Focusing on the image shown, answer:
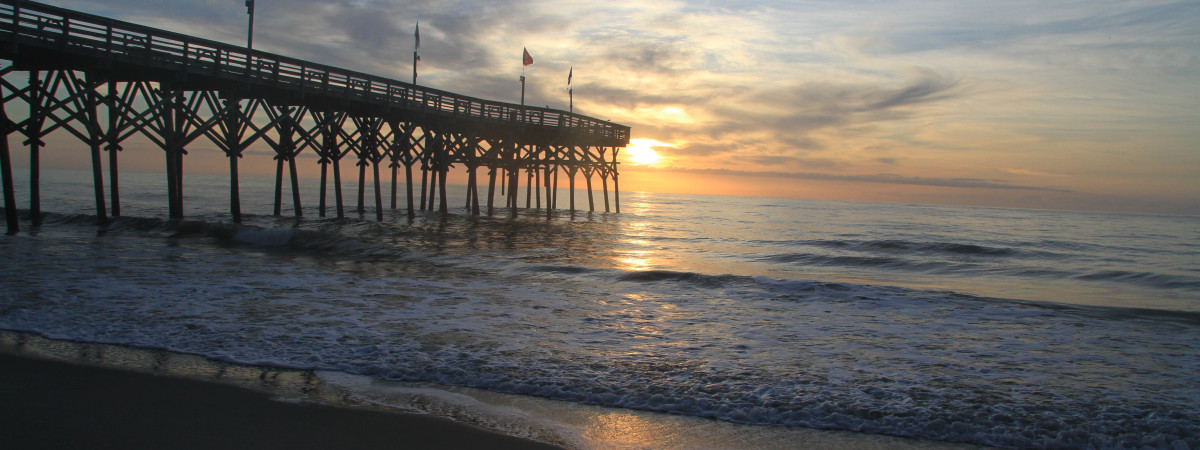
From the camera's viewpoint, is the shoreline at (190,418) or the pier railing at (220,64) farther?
the pier railing at (220,64)

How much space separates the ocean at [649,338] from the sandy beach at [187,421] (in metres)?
0.35

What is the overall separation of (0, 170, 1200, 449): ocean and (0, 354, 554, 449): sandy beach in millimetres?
353

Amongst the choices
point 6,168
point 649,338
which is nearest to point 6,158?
point 6,168

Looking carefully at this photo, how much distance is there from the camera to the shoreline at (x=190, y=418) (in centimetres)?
358

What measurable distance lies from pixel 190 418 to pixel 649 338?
13.5ft

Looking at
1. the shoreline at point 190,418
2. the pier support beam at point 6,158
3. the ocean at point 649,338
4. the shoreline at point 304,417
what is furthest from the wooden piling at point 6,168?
the shoreline at point 190,418

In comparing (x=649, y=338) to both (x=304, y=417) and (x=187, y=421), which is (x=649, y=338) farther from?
(x=187, y=421)

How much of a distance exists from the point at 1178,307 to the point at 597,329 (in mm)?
10679

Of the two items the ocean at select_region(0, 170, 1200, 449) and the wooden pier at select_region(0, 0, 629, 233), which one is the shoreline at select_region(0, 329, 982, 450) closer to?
the ocean at select_region(0, 170, 1200, 449)

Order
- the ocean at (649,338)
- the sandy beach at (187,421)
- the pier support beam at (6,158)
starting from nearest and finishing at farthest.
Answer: the sandy beach at (187,421) → the ocean at (649,338) → the pier support beam at (6,158)

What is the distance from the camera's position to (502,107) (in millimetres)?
27094

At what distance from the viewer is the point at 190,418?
12.8 feet

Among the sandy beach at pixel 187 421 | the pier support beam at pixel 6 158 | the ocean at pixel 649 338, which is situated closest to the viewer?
the sandy beach at pixel 187 421

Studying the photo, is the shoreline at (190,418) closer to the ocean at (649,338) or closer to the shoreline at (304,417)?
the shoreline at (304,417)
